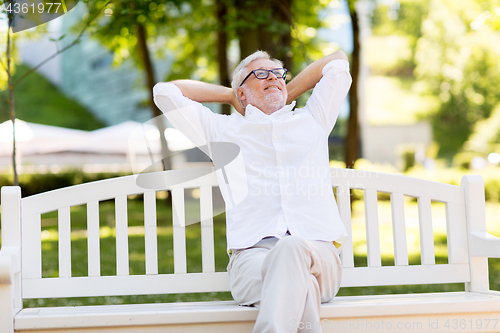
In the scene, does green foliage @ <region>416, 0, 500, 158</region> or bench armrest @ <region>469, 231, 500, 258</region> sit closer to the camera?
bench armrest @ <region>469, 231, 500, 258</region>

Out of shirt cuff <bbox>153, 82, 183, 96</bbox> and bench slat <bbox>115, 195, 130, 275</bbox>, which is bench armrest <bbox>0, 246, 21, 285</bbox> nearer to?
bench slat <bbox>115, 195, 130, 275</bbox>

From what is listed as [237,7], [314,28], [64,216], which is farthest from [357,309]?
[314,28]

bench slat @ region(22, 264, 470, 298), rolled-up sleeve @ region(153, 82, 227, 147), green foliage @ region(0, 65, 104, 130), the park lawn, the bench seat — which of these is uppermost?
green foliage @ region(0, 65, 104, 130)

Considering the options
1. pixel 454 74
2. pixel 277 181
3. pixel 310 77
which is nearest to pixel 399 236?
pixel 277 181

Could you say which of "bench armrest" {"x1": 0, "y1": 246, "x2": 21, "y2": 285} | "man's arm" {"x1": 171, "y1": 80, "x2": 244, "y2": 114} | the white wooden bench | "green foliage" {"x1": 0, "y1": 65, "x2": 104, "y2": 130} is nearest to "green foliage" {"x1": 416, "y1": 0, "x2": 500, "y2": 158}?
"green foliage" {"x1": 0, "y1": 65, "x2": 104, "y2": 130}

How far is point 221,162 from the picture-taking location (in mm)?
2582

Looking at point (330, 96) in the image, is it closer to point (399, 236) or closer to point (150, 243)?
point (399, 236)

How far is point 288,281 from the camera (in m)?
1.96

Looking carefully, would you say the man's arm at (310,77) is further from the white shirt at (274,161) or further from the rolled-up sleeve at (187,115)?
the rolled-up sleeve at (187,115)

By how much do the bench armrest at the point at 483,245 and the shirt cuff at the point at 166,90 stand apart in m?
1.81

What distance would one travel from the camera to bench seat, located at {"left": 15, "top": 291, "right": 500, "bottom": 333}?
2150mm

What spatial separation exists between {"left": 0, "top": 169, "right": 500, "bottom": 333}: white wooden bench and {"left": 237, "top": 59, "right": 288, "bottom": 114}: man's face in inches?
19.1

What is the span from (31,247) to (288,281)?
1.39 m

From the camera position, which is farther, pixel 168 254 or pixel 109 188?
pixel 168 254
